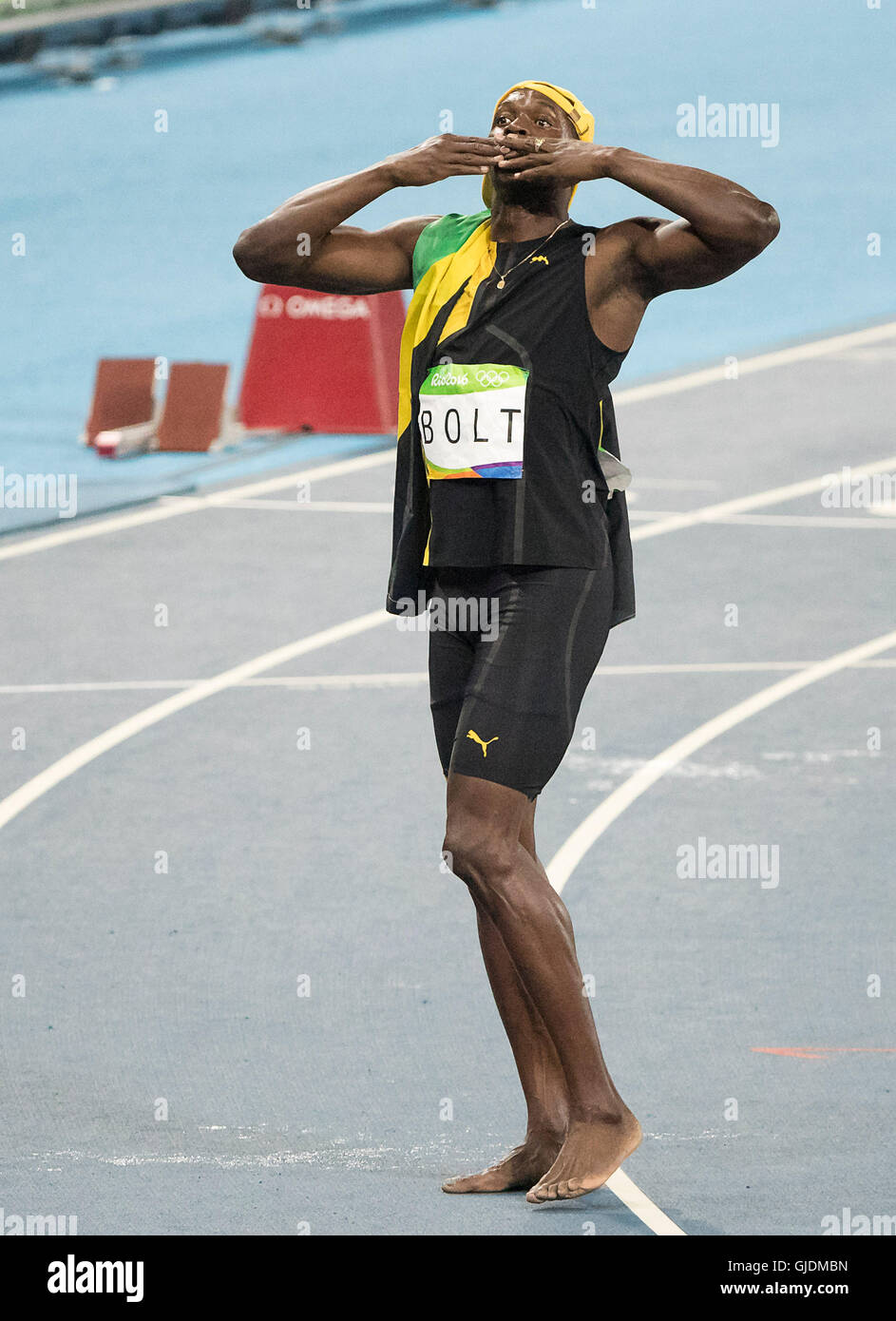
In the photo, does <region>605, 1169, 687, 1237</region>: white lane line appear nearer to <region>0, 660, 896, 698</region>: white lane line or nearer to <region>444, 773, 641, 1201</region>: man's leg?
<region>444, 773, 641, 1201</region>: man's leg

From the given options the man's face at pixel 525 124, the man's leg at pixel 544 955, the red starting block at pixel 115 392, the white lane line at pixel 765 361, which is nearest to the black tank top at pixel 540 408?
the man's face at pixel 525 124

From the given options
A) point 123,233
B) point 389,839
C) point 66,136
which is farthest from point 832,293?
point 389,839

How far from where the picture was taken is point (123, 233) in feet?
77.1

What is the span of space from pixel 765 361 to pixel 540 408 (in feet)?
46.0

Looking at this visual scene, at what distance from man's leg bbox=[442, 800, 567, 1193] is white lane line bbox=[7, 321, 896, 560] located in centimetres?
862

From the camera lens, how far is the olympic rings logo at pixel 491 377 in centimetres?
522

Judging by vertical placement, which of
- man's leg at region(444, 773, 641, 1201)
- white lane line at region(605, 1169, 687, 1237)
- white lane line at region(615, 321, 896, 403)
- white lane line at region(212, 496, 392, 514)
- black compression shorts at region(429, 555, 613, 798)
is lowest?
white lane line at region(605, 1169, 687, 1237)

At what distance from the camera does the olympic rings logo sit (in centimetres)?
522

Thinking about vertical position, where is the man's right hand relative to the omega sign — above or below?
below

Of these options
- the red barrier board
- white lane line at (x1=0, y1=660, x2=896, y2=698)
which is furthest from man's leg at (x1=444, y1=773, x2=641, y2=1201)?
the red barrier board

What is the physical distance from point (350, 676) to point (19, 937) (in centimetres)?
367

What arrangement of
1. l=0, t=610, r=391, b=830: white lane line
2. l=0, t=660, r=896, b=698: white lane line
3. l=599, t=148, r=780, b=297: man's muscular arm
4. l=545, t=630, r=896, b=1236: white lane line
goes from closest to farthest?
l=599, t=148, r=780, b=297: man's muscular arm, l=545, t=630, r=896, b=1236: white lane line, l=0, t=610, r=391, b=830: white lane line, l=0, t=660, r=896, b=698: white lane line

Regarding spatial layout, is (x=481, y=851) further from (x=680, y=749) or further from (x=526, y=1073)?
(x=680, y=749)

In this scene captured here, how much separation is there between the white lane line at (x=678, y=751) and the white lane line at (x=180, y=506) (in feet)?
16.9
